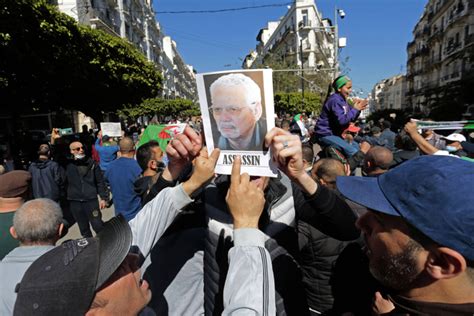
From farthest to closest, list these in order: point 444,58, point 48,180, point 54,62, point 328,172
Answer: point 444,58, point 54,62, point 48,180, point 328,172

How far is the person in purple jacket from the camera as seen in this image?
12.1ft

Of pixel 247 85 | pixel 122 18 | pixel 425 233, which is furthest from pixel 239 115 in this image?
pixel 122 18

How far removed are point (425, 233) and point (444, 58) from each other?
5706 cm

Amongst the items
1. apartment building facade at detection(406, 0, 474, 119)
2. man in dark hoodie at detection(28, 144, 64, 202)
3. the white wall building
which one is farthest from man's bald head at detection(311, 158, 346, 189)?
the white wall building

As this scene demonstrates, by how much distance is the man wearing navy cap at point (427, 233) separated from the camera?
3.10 ft

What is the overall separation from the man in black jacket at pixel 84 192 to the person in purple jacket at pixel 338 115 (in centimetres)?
367

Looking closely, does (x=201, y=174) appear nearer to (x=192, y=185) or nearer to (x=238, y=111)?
(x=192, y=185)

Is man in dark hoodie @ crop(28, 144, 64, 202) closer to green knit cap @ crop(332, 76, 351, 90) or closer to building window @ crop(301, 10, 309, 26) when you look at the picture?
green knit cap @ crop(332, 76, 351, 90)

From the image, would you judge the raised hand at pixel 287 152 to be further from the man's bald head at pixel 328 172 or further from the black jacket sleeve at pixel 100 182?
the black jacket sleeve at pixel 100 182

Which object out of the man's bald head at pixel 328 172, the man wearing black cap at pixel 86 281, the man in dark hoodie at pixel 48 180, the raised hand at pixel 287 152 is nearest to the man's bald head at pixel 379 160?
the man's bald head at pixel 328 172

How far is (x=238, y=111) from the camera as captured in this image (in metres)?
1.46

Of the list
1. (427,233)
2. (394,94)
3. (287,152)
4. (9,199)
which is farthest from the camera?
(394,94)

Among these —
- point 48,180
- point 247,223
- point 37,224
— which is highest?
point 247,223

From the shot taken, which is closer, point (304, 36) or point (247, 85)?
point (247, 85)
